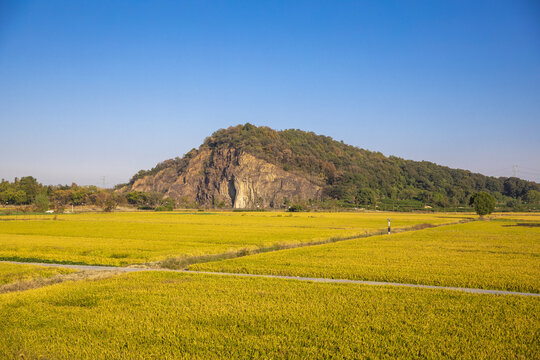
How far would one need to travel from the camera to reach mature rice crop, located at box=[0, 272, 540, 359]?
25.0 feet

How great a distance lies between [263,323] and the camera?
9.28m

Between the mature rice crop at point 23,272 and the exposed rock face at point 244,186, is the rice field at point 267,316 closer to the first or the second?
the mature rice crop at point 23,272

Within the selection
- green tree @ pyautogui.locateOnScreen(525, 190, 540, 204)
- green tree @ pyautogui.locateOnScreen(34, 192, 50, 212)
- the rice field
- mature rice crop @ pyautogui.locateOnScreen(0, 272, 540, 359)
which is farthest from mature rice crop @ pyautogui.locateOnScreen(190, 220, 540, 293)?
green tree @ pyautogui.locateOnScreen(525, 190, 540, 204)

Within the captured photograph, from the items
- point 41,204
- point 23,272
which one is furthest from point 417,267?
point 41,204

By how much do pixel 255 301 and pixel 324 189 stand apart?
7113 inches

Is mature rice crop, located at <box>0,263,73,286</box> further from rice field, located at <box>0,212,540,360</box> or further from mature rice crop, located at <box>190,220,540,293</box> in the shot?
mature rice crop, located at <box>190,220,540,293</box>

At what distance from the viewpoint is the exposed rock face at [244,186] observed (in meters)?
177

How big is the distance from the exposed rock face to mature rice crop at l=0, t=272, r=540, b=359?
162 metres

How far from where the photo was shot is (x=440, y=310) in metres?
10.5

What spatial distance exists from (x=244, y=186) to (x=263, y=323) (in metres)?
169

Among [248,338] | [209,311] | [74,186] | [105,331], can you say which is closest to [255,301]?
[209,311]

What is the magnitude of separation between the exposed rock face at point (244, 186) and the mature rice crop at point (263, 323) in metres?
162

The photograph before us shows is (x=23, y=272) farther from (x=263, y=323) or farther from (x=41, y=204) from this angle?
(x=41, y=204)

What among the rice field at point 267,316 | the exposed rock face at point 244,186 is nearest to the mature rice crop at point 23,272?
the rice field at point 267,316
